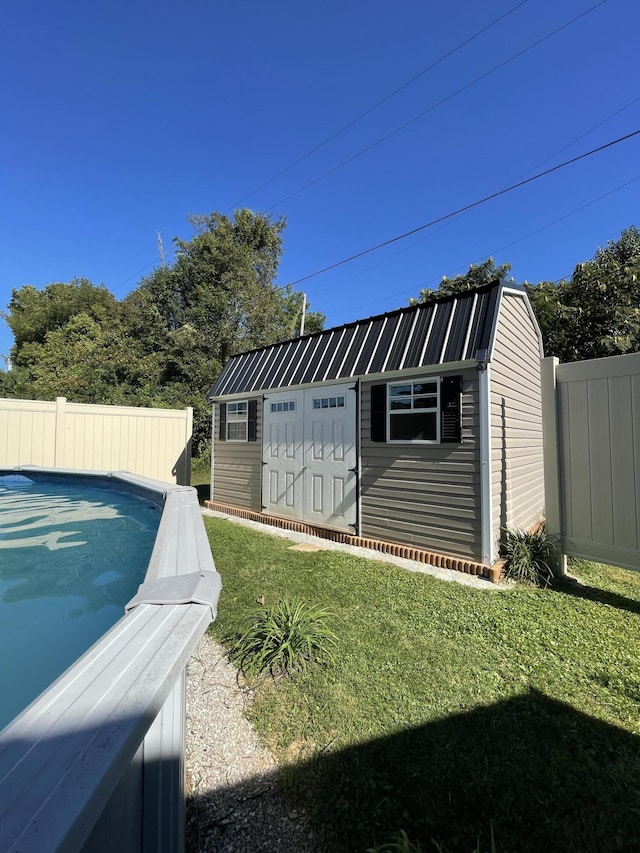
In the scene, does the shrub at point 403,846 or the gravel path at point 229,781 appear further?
the gravel path at point 229,781

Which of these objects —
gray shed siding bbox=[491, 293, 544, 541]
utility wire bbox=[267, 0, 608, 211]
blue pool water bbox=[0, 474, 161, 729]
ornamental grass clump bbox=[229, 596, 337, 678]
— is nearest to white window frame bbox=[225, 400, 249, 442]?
blue pool water bbox=[0, 474, 161, 729]

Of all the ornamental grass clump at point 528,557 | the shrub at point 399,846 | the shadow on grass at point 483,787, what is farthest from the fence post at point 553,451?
the shrub at point 399,846

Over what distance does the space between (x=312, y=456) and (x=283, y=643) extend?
3.94 metres

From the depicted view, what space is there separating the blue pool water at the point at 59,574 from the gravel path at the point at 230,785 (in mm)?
810

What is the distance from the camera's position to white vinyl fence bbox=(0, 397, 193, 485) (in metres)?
7.89

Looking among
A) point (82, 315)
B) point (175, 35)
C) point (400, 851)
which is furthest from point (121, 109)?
point (400, 851)

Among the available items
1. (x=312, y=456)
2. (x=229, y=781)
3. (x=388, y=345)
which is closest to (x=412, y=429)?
(x=388, y=345)

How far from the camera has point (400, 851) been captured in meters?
1.34

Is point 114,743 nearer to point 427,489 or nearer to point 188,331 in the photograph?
point 427,489

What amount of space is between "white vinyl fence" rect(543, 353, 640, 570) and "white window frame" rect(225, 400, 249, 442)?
5.36 metres

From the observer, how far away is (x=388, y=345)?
215 inches

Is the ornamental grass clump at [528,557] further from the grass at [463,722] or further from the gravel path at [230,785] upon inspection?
the gravel path at [230,785]

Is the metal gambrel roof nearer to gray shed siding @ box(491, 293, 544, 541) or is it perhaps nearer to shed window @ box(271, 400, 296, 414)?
shed window @ box(271, 400, 296, 414)

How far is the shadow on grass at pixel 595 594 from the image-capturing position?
12.3 feet
